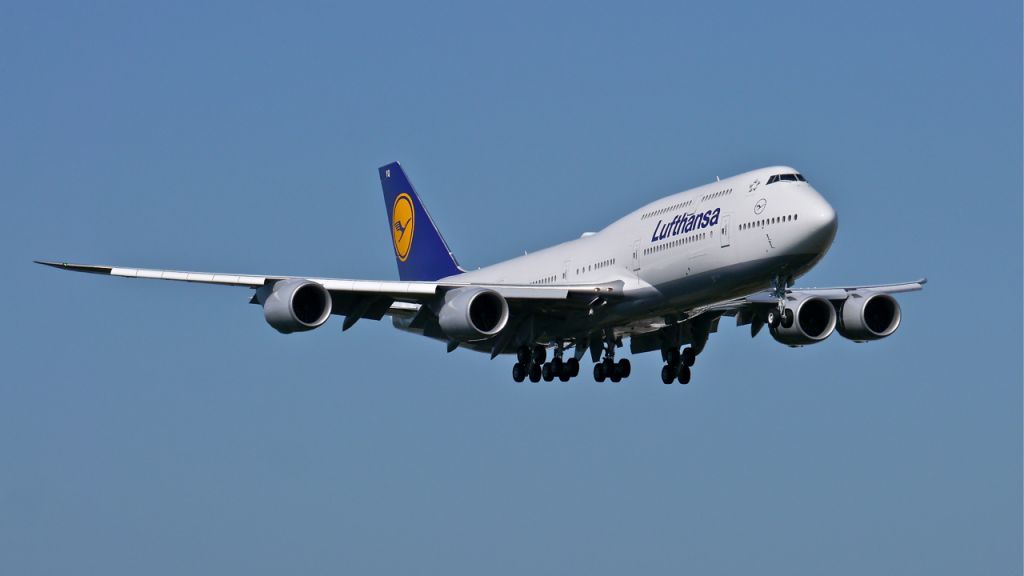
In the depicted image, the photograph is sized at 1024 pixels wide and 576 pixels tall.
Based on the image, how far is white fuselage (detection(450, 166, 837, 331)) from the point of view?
148ft

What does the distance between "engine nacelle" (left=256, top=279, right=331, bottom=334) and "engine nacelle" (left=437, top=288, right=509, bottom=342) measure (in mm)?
3411

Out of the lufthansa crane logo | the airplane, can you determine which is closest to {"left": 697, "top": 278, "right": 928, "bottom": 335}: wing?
the airplane

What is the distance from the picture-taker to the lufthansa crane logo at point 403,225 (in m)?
66.3

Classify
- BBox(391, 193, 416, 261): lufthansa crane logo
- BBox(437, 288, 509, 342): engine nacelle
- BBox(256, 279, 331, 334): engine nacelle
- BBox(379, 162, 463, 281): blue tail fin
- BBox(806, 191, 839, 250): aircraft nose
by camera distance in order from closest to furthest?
BBox(806, 191, 839, 250): aircraft nose
BBox(256, 279, 331, 334): engine nacelle
BBox(437, 288, 509, 342): engine nacelle
BBox(379, 162, 463, 281): blue tail fin
BBox(391, 193, 416, 261): lufthansa crane logo

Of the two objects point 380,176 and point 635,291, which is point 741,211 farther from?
point 380,176

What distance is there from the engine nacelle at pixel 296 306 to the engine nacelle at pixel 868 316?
1584cm

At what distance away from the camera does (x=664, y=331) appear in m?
54.9

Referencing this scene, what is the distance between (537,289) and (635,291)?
3131 mm

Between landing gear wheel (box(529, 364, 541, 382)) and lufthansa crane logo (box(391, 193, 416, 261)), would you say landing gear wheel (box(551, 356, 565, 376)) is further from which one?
lufthansa crane logo (box(391, 193, 416, 261))

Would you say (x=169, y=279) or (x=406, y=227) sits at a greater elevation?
(x=406, y=227)

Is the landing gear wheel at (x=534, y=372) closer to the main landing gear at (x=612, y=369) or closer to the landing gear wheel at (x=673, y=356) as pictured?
the main landing gear at (x=612, y=369)

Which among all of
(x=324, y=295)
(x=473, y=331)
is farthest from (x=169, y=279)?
(x=473, y=331)

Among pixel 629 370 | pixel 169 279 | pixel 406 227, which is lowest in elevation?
pixel 629 370

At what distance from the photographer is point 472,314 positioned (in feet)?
161
